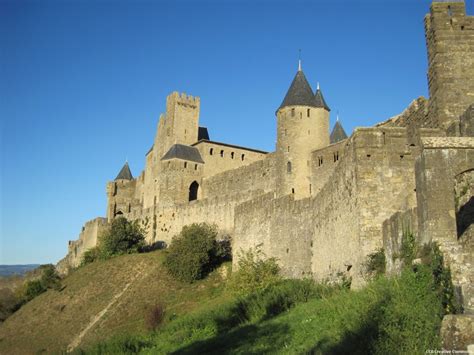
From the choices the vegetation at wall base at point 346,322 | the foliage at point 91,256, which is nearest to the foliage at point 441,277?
the vegetation at wall base at point 346,322

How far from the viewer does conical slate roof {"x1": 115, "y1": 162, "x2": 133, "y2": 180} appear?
62.7 m

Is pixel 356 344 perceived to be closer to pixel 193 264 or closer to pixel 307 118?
pixel 193 264

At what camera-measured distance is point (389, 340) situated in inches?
335

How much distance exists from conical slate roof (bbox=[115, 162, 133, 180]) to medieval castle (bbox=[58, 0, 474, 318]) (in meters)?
11.7

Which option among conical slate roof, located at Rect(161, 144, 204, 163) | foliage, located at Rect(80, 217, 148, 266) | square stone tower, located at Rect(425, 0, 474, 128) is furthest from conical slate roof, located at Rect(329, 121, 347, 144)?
square stone tower, located at Rect(425, 0, 474, 128)

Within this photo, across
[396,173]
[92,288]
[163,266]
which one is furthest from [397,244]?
[92,288]

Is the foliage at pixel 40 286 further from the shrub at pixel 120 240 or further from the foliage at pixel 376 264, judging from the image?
the foliage at pixel 376 264

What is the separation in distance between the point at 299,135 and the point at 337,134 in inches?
358

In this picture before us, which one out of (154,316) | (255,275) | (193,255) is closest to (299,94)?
(193,255)

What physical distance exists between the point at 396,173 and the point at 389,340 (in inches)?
286

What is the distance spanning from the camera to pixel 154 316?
2642 centimetres

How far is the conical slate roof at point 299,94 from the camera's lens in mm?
37781

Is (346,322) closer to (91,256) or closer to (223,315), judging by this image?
(223,315)

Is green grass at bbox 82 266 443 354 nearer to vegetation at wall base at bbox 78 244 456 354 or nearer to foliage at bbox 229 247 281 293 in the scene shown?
vegetation at wall base at bbox 78 244 456 354
